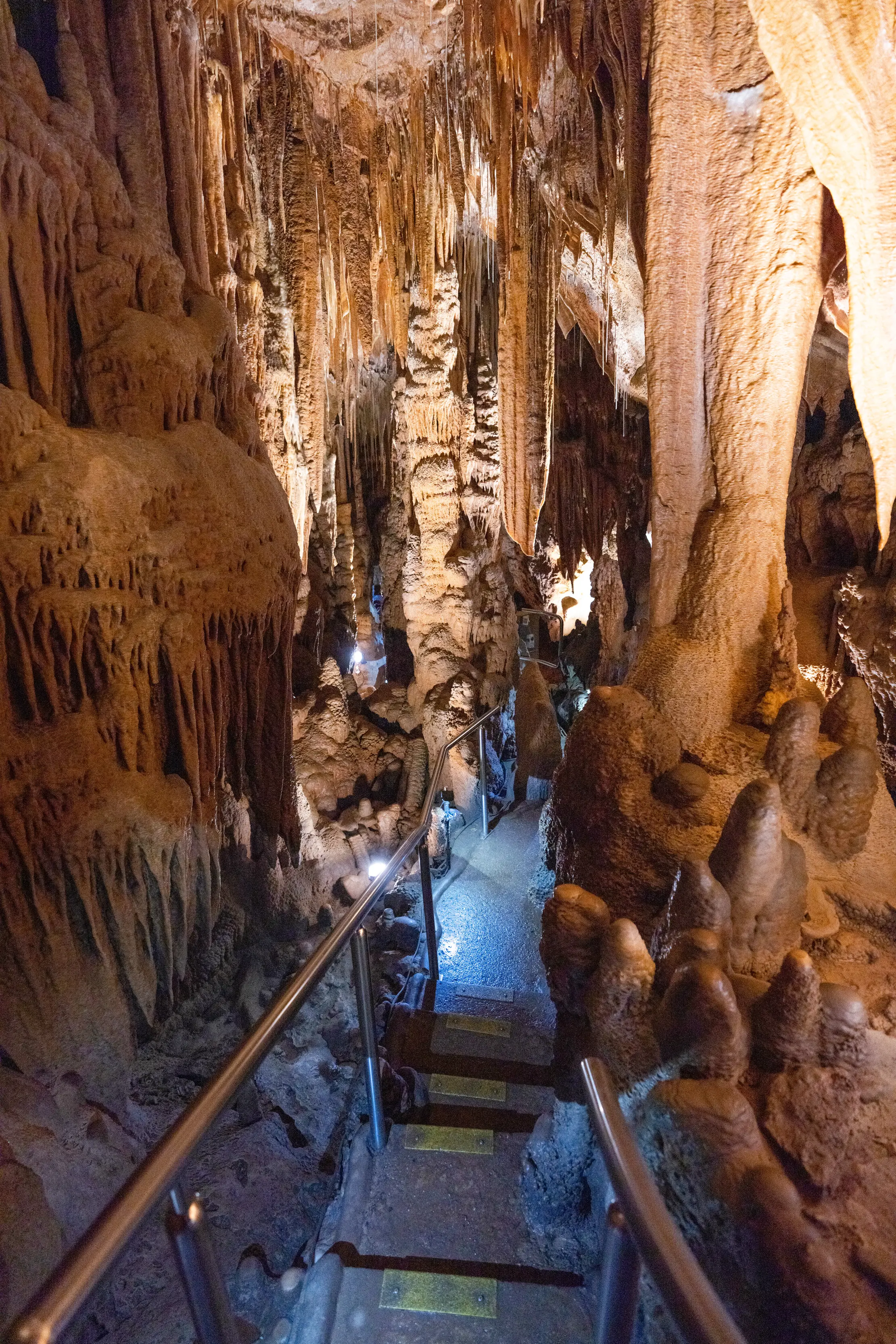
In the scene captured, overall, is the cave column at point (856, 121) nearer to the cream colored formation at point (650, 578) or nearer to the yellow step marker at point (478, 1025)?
the cream colored formation at point (650, 578)

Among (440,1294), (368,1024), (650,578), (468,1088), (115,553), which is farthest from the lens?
(650,578)

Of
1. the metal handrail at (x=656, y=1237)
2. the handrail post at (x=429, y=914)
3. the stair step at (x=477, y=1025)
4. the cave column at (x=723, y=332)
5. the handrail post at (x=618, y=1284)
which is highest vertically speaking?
the cave column at (x=723, y=332)

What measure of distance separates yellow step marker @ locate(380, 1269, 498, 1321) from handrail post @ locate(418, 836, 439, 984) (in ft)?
4.85

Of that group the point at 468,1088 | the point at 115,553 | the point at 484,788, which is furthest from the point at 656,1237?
the point at 484,788

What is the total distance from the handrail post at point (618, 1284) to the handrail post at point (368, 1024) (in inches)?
49.0

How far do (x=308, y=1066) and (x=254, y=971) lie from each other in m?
1.13

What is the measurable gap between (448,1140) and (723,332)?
397cm

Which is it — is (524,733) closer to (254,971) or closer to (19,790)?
(254,971)

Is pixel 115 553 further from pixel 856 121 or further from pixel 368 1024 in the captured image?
pixel 856 121

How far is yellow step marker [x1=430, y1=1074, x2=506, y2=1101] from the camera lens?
9.55ft

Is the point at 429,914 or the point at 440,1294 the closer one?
the point at 440,1294

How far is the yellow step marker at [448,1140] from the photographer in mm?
2633

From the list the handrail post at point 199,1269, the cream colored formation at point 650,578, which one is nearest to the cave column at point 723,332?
the cream colored formation at point 650,578

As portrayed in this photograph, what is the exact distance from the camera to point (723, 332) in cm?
376
